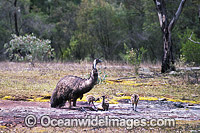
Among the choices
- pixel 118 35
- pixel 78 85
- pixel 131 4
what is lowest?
pixel 78 85

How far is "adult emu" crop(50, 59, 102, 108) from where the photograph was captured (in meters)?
6.60

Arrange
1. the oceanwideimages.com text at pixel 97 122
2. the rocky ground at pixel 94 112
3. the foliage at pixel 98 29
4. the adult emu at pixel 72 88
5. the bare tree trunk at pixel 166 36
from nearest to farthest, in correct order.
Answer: the oceanwideimages.com text at pixel 97 122 → the rocky ground at pixel 94 112 → the adult emu at pixel 72 88 → the bare tree trunk at pixel 166 36 → the foliage at pixel 98 29

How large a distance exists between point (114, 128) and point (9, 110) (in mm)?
2714

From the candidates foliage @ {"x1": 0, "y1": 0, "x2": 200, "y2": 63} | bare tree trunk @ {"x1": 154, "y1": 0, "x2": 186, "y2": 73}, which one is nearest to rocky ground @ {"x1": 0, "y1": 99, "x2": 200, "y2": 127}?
bare tree trunk @ {"x1": 154, "y1": 0, "x2": 186, "y2": 73}

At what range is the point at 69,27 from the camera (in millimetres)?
33875

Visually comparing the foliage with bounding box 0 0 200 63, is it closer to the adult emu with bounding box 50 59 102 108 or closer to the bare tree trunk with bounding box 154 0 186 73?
the bare tree trunk with bounding box 154 0 186 73

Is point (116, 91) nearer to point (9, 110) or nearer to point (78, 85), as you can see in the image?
point (78, 85)

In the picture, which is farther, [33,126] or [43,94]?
[43,94]

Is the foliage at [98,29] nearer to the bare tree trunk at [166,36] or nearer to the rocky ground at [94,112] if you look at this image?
the bare tree trunk at [166,36]

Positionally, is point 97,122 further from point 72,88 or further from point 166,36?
point 166,36

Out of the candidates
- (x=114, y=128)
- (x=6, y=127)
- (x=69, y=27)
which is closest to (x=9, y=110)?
(x=6, y=127)

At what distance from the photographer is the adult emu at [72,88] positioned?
6.60 m

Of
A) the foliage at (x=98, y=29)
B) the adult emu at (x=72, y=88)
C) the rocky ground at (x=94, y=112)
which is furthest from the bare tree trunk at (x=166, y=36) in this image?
the foliage at (x=98, y=29)

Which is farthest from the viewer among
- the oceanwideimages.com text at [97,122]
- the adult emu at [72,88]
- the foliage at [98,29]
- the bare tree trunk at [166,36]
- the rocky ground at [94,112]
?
the foliage at [98,29]
